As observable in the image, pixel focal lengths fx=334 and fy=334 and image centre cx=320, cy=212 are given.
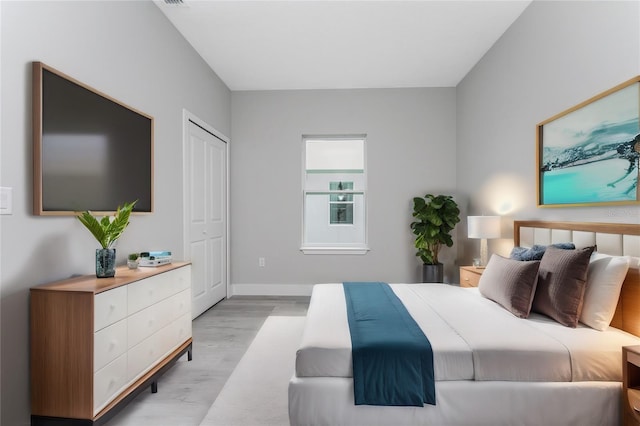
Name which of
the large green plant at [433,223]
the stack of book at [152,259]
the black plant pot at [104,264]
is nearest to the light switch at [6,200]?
the black plant pot at [104,264]

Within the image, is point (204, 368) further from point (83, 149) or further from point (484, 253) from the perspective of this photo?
point (484, 253)

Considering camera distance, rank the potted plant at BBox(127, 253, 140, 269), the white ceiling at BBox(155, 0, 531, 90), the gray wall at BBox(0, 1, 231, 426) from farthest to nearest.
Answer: the white ceiling at BBox(155, 0, 531, 90) < the potted plant at BBox(127, 253, 140, 269) < the gray wall at BBox(0, 1, 231, 426)

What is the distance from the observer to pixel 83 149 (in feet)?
6.64

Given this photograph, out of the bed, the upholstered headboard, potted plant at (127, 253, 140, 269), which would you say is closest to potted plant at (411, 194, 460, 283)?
the upholstered headboard

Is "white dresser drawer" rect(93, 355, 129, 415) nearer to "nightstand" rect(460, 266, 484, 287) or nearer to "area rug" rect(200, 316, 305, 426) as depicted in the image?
"area rug" rect(200, 316, 305, 426)

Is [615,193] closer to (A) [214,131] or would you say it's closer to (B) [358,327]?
(B) [358,327]

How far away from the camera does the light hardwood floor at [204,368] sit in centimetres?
196

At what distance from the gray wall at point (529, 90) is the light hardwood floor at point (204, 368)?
2.61m

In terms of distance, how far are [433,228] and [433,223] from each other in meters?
0.07

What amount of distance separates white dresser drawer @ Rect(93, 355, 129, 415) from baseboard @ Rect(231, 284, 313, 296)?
300 centimetres

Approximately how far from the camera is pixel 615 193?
2023 millimetres

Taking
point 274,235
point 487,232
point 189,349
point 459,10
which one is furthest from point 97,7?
point 487,232

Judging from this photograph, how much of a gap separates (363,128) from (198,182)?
2.41 meters

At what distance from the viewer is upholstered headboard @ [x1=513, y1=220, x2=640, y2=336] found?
1.86m
